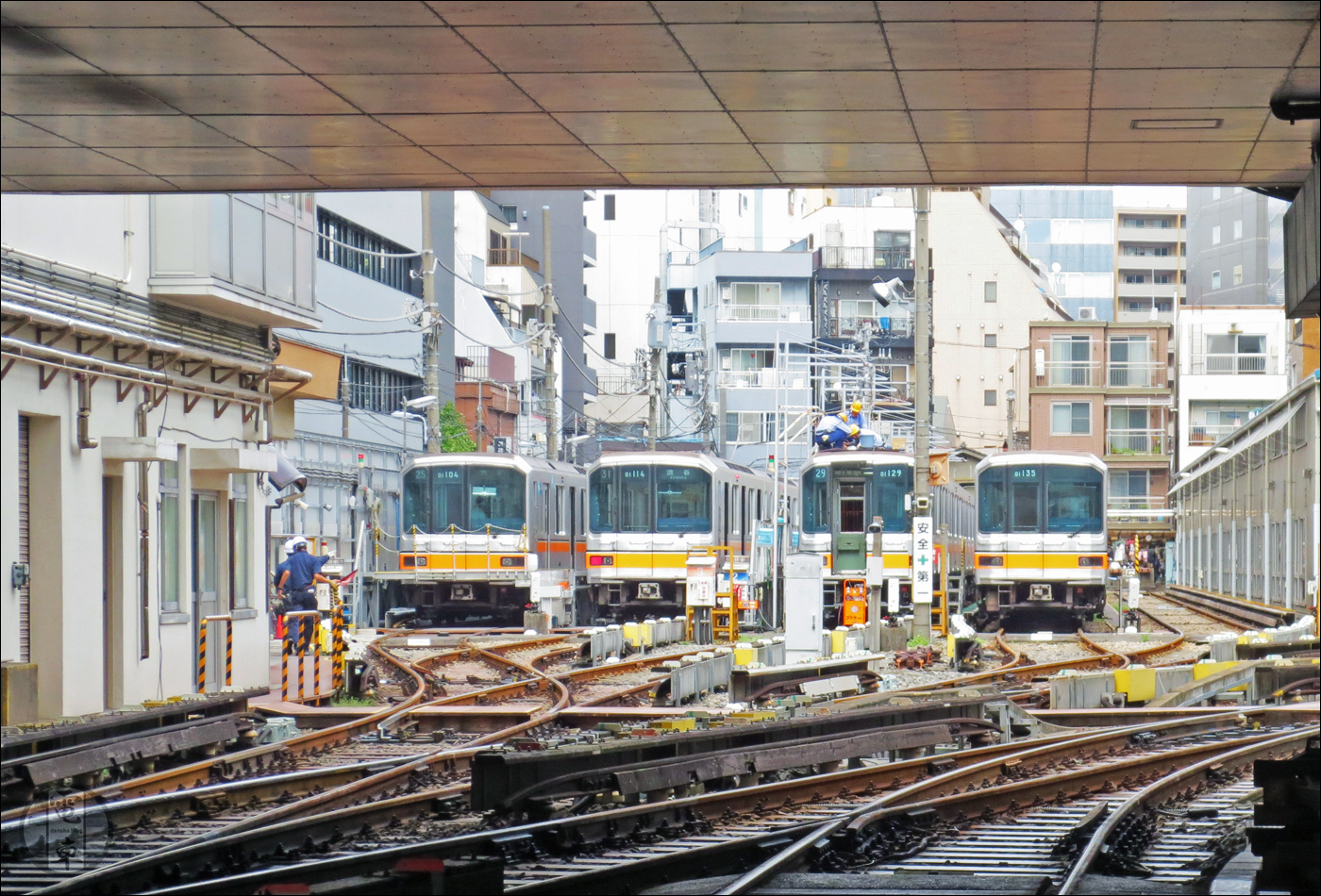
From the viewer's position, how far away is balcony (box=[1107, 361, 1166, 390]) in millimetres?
62688

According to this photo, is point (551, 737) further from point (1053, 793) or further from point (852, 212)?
point (852, 212)

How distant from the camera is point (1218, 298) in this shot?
76.1 metres

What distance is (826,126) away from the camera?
→ 8.87 m

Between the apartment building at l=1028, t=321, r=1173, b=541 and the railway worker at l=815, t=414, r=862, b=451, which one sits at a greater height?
the apartment building at l=1028, t=321, r=1173, b=541

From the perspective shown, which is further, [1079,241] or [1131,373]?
[1079,241]

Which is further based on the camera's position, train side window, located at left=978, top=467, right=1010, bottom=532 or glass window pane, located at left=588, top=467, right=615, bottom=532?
glass window pane, located at left=588, top=467, right=615, bottom=532

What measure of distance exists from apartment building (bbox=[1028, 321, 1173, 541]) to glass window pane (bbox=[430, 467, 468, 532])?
123 ft

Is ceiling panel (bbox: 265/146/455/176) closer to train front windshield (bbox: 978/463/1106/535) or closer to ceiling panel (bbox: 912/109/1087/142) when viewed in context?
ceiling panel (bbox: 912/109/1087/142)

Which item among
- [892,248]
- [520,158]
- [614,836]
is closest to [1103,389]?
[892,248]

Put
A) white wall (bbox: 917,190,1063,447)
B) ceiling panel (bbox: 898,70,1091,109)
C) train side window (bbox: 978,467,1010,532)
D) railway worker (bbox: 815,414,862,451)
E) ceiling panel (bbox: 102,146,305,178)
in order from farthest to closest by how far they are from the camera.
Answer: white wall (bbox: 917,190,1063,447)
railway worker (bbox: 815,414,862,451)
train side window (bbox: 978,467,1010,532)
ceiling panel (bbox: 102,146,305,178)
ceiling panel (bbox: 898,70,1091,109)

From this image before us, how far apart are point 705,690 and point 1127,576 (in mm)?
15812

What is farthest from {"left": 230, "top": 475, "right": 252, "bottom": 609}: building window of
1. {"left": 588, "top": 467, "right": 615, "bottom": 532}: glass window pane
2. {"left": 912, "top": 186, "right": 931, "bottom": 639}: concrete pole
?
{"left": 588, "top": 467, "right": 615, "bottom": 532}: glass window pane

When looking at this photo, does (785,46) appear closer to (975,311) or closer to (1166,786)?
(1166,786)

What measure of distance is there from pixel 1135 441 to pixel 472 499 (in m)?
40.6
